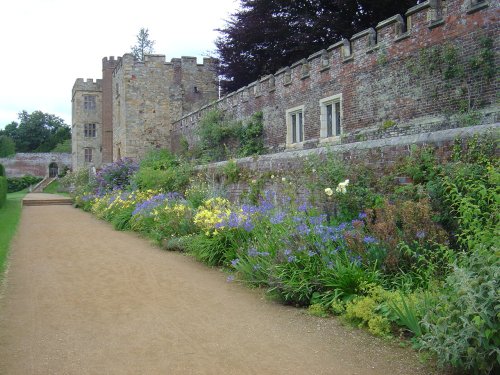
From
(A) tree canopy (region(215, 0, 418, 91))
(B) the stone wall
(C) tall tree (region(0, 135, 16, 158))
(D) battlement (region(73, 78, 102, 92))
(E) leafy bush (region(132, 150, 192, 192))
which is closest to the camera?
(E) leafy bush (region(132, 150, 192, 192))

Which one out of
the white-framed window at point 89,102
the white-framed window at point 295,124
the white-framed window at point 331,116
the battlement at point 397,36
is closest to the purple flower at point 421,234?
the battlement at point 397,36

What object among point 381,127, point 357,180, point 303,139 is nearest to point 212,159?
point 303,139

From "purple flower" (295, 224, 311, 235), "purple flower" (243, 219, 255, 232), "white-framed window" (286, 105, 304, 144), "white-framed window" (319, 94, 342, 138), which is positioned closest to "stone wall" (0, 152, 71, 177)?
"white-framed window" (286, 105, 304, 144)

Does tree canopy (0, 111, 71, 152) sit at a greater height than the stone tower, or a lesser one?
greater

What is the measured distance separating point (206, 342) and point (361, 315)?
147cm

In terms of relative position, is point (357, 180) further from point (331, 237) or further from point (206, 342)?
point (206, 342)

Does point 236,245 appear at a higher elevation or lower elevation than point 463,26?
lower

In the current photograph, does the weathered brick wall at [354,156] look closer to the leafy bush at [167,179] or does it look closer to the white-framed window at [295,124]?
the leafy bush at [167,179]

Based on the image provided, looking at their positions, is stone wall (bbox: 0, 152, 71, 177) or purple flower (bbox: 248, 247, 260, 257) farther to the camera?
stone wall (bbox: 0, 152, 71, 177)

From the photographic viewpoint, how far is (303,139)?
15.0 m

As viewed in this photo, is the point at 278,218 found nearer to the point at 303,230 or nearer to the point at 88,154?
the point at 303,230

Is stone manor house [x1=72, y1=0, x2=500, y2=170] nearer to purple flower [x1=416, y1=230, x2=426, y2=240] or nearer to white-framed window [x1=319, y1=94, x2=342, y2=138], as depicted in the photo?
white-framed window [x1=319, y1=94, x2=342, y2=138]

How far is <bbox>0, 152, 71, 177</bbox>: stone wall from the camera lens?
6016 centimetres

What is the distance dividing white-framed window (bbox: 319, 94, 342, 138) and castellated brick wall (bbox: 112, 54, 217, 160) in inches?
555
